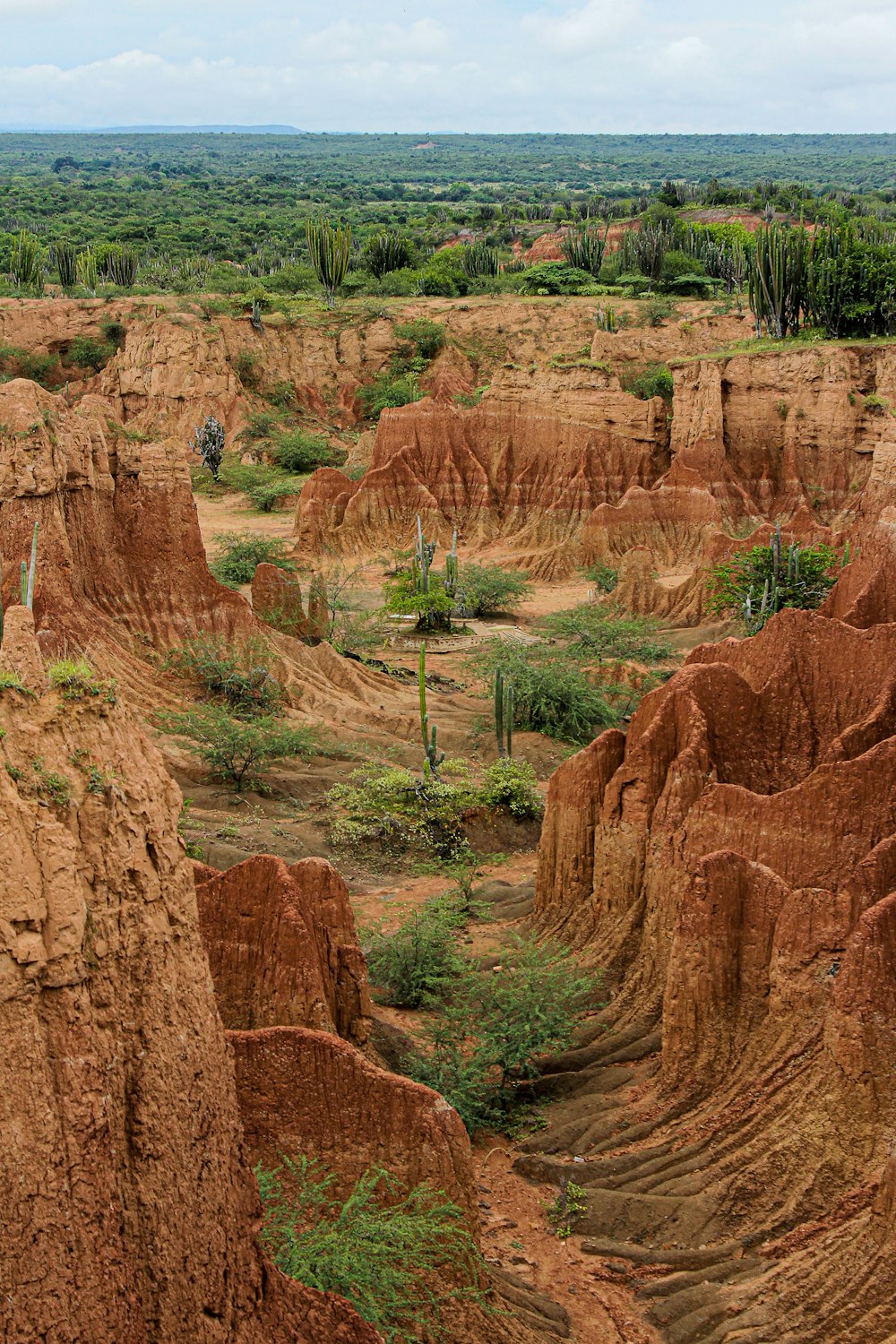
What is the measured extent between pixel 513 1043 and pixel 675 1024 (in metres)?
1.41

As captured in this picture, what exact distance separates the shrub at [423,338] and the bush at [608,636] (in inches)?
1049

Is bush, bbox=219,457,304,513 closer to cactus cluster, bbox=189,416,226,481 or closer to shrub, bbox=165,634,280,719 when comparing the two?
cactus cluster, bbox=189,416,226,481

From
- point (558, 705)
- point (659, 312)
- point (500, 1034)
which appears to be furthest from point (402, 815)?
point (659, 312)

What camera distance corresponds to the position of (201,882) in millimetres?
10422

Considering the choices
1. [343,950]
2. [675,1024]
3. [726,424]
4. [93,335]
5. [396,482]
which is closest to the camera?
[343,950]

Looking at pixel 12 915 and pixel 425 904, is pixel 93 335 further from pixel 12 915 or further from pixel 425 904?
pixel 12 915

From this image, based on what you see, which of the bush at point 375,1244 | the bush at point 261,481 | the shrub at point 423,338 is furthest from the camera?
the shrub at point 423,338

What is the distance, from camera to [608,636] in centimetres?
2591

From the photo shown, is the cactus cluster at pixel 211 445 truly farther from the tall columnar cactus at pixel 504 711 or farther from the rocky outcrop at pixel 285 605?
the tall columnar cactus at pixel 504 711

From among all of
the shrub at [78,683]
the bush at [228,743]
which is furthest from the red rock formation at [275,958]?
the bush at [228,743]

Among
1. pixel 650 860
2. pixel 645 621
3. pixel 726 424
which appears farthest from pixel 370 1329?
pixel 726 424

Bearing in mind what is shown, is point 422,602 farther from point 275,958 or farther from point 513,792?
point 275,958

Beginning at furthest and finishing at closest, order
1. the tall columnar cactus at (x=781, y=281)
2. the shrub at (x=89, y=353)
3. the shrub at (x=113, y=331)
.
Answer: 1. the shrub at (x=113, y=331)
2. the shrub at (x=89, y=353)
3. the tall columnar cactus at (x=781, y=281)

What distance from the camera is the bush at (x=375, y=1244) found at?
700 centimetres
